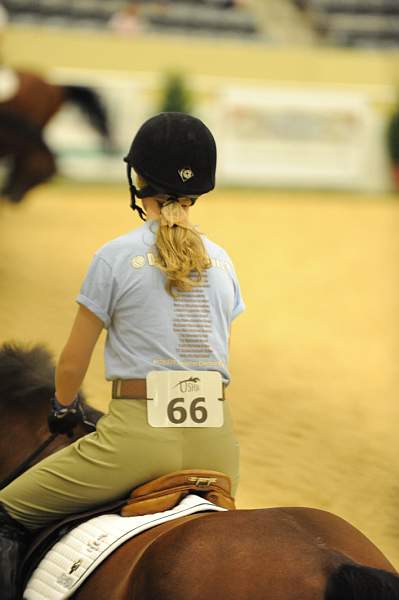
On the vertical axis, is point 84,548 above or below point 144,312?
below

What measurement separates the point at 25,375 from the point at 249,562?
1416 millimetres

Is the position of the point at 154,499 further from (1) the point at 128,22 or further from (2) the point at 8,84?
(1) the point at 128,22

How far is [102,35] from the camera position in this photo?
18688mm

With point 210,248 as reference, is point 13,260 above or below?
above

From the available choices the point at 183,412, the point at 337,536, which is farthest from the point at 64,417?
the point at 337,536

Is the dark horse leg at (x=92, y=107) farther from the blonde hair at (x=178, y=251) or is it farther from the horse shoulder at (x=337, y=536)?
the horse shoulder at (x=337, y=536)

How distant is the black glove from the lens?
2797 mm

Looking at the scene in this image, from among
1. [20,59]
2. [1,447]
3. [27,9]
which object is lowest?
[1,447]

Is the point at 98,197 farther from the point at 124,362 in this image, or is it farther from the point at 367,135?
the point at 124,362

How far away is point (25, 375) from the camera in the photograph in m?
3.45

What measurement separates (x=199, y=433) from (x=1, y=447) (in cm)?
92

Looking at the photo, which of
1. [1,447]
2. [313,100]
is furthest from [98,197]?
[1,447]

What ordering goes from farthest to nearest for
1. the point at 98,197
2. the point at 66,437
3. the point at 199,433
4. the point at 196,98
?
the point at 196,98 < the point at 98,197 < the point at 66,437 < the point at 199,433

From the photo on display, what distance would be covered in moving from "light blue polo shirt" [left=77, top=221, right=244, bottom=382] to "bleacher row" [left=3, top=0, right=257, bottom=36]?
18.9 metres
